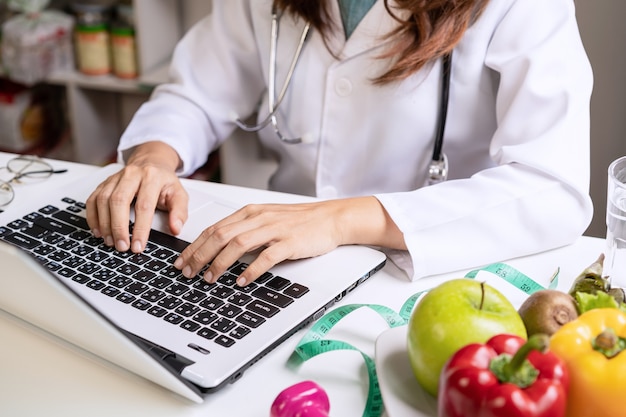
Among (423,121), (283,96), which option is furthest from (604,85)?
(283,96)

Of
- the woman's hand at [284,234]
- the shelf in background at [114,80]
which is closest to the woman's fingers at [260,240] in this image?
the woman's hand at [284,234]

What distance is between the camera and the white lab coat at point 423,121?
946 mm

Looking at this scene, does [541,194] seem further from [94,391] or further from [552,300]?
[94,391]

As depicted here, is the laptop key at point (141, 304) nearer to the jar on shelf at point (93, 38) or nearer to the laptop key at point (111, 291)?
the laptop key at point (111, 291)

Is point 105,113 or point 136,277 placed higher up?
point 136,277

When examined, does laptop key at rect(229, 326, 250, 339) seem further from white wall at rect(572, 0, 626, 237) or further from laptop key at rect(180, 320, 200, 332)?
white wall at rect(572, 0, 626, 237)

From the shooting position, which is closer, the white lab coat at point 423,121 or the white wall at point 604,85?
the white lab coat at point 423,121

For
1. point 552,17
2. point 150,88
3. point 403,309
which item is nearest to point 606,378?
point 403,309

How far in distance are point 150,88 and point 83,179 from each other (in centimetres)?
106

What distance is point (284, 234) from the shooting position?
0.90m

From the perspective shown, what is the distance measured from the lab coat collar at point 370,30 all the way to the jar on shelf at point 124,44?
1096 millimetres

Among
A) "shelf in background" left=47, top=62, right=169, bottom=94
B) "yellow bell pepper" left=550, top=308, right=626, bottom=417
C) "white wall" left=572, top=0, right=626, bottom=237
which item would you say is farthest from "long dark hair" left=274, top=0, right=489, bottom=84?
"shelf in background" left=47, top=62, right=169, bottom=94

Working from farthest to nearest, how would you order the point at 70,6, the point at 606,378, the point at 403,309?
the point at 70,6, the point at 403,309, the point at 606,378

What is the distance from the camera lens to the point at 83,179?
111 cm
